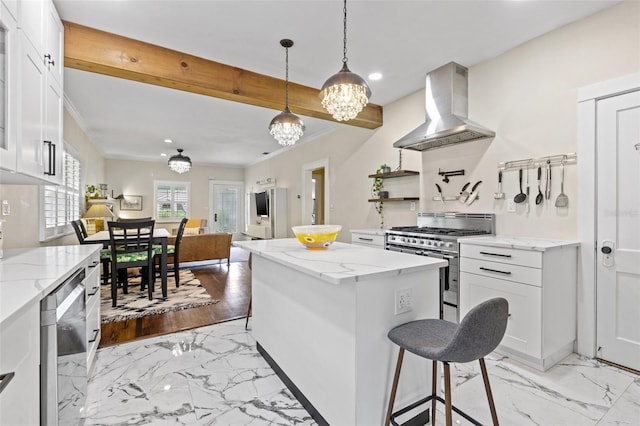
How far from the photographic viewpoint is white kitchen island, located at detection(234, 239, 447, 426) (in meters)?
1.36

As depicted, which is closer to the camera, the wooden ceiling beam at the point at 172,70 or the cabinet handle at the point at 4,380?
the cabinet handle at the point at 4,380

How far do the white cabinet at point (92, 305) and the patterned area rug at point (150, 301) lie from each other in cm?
108

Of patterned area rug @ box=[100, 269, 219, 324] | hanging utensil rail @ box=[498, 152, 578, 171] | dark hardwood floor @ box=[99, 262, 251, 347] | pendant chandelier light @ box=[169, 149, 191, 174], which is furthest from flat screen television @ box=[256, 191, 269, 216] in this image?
hanging utensil rail @ box=[498, 152, 578, 171]

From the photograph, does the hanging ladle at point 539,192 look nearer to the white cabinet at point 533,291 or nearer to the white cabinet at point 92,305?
the white cabinet at point 533,291

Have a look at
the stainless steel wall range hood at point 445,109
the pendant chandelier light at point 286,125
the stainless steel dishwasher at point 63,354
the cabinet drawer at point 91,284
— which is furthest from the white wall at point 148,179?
the stainless steel dishwasher at point 63,354

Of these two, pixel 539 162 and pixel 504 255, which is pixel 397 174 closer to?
pixel 539 162

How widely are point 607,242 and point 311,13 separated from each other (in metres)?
2.87

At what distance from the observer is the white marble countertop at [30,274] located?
1023mm

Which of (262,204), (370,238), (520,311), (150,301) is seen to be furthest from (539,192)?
(262,204)

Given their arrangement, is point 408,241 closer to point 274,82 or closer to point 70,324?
point 274,82

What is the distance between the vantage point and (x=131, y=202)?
324 inches

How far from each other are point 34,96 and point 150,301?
106 inches

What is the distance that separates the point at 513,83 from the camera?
9.59ft

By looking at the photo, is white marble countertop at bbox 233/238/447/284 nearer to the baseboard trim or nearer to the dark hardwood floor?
the baseboard trim
